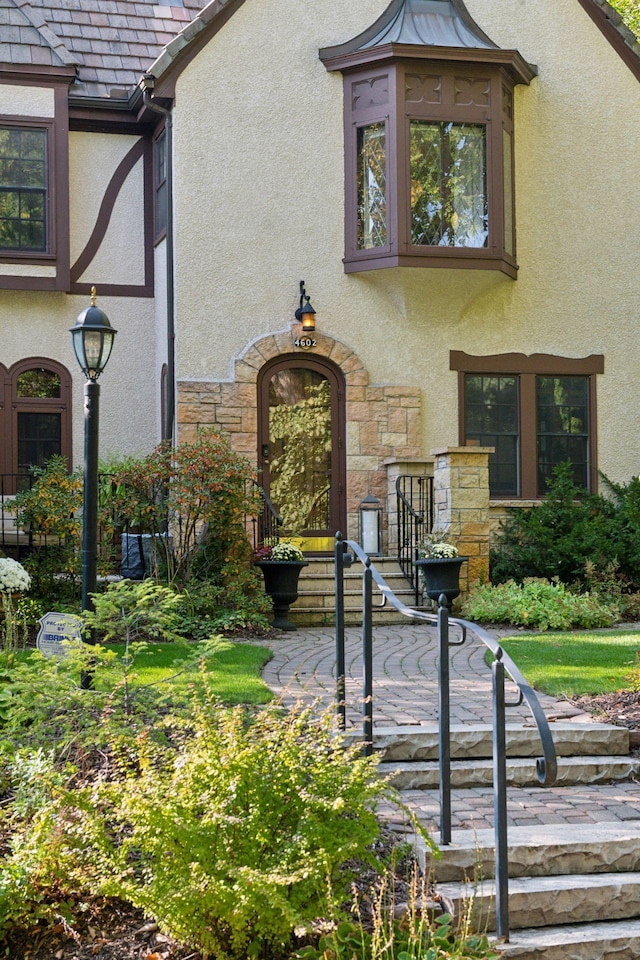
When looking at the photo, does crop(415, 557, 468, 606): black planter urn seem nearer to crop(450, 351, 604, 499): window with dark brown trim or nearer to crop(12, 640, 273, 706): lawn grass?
crop(12, 640, 273, 706): lawn grass

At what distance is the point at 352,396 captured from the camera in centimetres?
1293

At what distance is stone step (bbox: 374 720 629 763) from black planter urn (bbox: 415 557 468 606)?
4.79 metres

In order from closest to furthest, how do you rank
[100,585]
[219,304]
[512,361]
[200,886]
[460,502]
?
1. [200,886]
2. [100,585]
3. [460,502]
4. [219,304]
5. [512,361]

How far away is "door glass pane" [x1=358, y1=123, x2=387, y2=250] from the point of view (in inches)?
503

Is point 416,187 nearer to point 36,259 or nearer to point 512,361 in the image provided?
point 512,361

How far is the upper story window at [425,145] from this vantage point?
12.5 m

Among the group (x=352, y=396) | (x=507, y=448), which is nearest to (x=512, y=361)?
(x=507, y=448)

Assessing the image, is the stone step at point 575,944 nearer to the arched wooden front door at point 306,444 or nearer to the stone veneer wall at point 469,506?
the stone veneer wall at point 469,506

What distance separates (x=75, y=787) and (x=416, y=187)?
924cm

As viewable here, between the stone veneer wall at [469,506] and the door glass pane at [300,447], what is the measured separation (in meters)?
1.76

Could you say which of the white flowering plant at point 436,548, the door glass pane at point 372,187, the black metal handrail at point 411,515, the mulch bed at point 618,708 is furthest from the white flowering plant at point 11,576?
the door glass pane at point 372,187

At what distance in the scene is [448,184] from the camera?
12.8 m

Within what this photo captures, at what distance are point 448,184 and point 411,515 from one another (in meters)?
3.91

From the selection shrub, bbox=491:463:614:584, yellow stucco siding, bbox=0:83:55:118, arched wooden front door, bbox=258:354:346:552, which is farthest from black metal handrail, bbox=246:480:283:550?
yellow stucco siding, bbox=0:83:55:118
